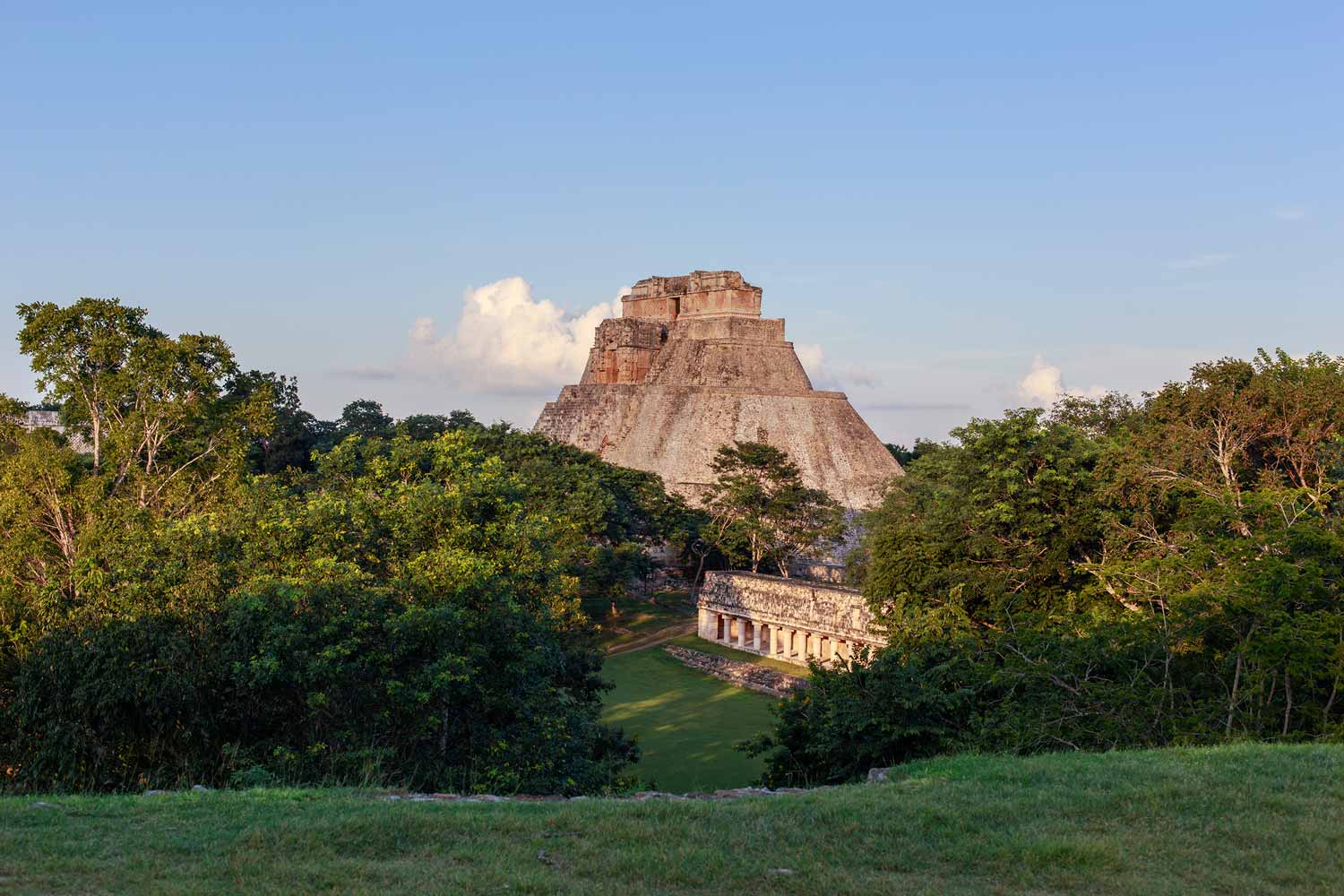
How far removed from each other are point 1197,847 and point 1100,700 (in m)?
5.24

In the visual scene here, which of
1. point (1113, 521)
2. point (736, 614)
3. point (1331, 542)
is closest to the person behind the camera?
point (1331, 542)

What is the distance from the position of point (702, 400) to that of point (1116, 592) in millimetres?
29197

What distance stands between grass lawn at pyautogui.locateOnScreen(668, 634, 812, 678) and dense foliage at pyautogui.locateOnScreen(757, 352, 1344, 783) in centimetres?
511

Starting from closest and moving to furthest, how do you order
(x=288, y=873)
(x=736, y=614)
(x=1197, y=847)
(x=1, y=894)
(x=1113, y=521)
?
(x=1, y=894)
(x=288, y=873)
(x=1197, y=847)
(x=1113, y=521)
(x=736, y=614)

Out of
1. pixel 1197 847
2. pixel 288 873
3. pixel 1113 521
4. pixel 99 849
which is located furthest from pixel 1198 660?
pixel 99 849

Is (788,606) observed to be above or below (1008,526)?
below

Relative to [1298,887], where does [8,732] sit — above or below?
below

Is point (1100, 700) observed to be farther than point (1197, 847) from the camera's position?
Yes

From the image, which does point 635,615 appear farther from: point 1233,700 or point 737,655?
point 1233,700

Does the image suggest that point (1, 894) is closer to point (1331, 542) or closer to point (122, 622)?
point (122, 622)

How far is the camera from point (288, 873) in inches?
228

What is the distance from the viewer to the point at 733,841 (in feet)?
21.0

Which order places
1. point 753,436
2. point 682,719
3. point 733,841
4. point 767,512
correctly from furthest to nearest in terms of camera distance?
point 753,436 → point 767,512 → point 682,719 → point 733,841

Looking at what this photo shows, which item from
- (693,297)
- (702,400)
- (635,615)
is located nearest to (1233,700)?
(635,615)
